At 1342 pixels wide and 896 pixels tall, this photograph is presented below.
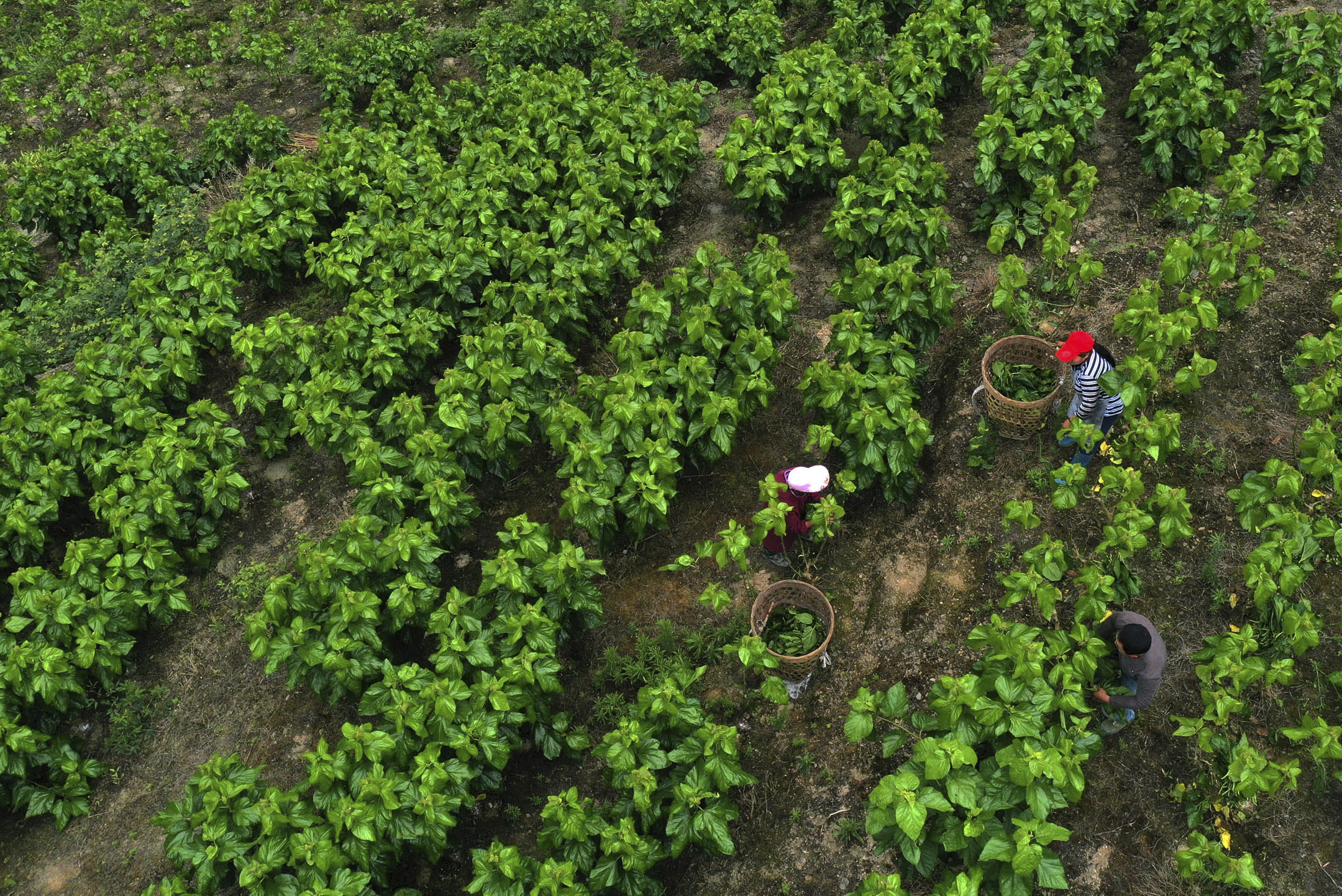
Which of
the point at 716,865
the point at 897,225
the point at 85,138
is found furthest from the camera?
the point at 85,138

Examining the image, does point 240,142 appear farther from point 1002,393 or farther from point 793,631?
point 1002,393

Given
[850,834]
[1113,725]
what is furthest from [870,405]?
[850,834]

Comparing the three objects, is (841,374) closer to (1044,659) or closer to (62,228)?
(1044,659)

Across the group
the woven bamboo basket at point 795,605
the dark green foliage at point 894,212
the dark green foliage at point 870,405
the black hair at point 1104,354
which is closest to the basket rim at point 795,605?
the woven bamboo basket at point 795,605

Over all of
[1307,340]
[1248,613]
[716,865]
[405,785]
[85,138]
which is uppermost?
[85,138]

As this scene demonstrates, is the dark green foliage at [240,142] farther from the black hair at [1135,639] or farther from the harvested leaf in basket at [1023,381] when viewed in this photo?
the black hair at [1135,639]

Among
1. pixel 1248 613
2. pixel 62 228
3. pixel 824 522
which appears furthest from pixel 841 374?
pixel 62 228

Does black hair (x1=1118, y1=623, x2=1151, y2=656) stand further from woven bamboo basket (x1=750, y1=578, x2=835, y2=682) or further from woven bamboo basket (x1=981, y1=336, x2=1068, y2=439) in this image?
woven bamboo basket (x1=981, y1=336, x2=1068, y2=439)
